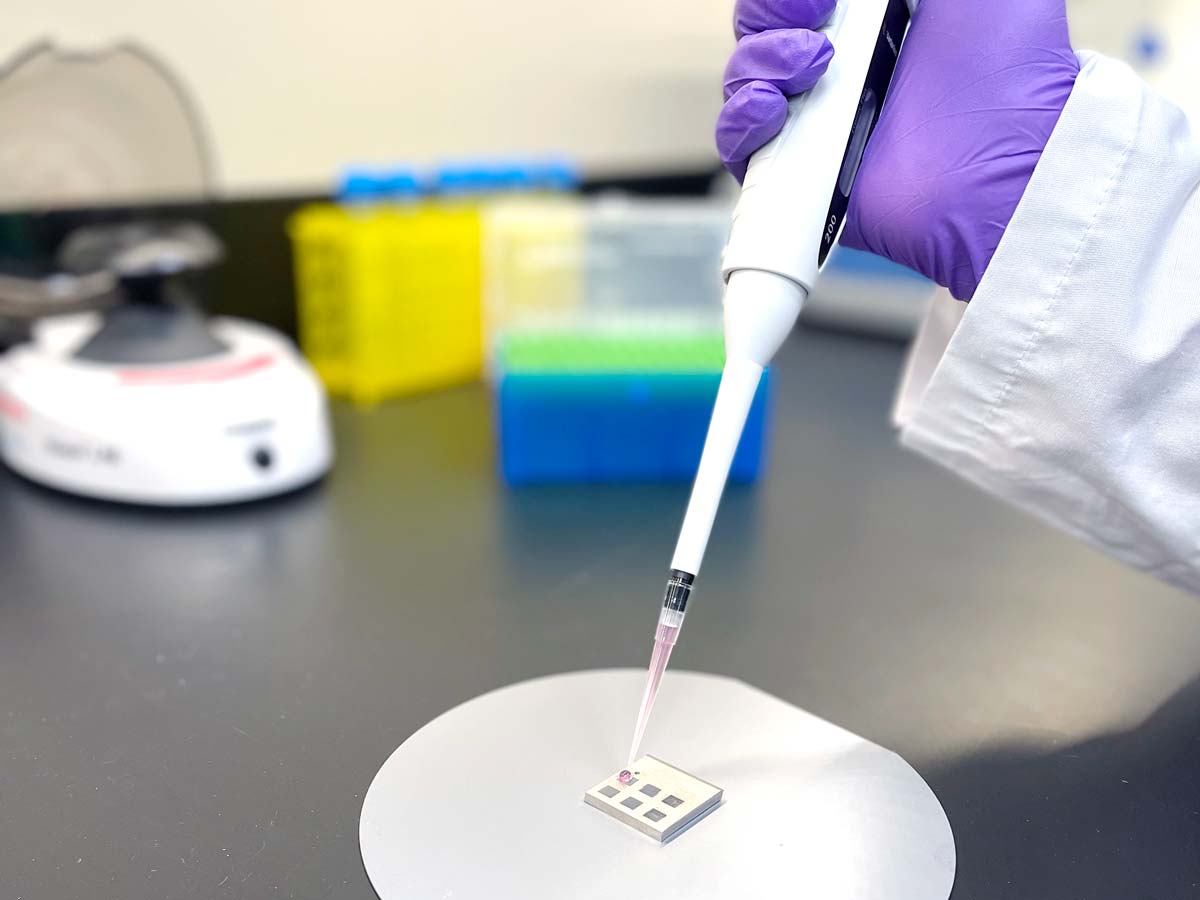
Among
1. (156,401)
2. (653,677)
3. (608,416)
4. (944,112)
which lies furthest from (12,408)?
(944,112)

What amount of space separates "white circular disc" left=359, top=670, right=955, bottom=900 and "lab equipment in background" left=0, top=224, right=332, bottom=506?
0.40 meters

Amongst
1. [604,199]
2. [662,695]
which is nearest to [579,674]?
[662,695]

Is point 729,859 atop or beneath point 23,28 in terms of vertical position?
beneath

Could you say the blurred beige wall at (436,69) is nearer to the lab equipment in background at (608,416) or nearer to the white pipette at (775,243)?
the lab equipment in background at (608,416)

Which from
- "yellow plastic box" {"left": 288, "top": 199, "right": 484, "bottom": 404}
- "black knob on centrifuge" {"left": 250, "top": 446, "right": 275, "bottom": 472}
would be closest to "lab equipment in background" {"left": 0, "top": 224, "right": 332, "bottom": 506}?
"black knob on centrifuge" {"left": 250, "top": 446, "right": 275, "bottom": 472}

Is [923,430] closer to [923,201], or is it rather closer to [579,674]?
[923,201]

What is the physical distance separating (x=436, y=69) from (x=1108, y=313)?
1060mm

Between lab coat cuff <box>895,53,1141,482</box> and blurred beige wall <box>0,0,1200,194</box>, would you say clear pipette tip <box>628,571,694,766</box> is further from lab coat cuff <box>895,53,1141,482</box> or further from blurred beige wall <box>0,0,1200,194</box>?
blurred beige wall <box>0,0,1200,194</box>

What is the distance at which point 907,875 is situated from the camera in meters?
0.54

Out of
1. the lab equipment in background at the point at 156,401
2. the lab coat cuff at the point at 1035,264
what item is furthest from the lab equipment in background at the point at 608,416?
the lab coat cuff at the point at 1035,264

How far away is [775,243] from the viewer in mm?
601

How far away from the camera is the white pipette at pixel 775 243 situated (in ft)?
1.97

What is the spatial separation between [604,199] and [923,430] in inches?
39.7

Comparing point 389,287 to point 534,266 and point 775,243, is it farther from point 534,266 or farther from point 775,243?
point 775,243
